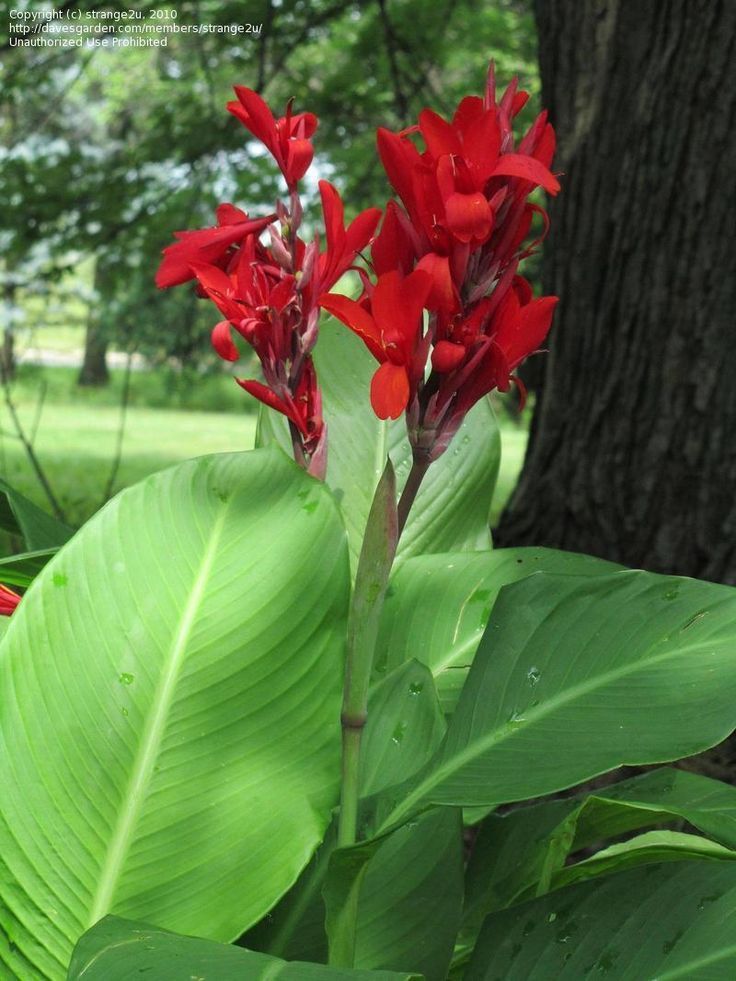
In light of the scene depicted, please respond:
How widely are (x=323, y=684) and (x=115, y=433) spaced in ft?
26.2

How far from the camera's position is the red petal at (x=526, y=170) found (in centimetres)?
67

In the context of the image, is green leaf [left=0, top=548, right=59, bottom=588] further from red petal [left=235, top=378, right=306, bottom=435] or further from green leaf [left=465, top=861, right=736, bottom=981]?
green leaf [left=465, top=861, right=736, bottom=981]

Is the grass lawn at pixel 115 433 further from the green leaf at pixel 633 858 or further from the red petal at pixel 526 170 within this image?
the red petal at pixel 526 170

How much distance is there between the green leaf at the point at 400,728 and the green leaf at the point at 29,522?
1.25ft

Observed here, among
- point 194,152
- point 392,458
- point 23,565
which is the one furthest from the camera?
point 194,152

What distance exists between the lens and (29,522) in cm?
104

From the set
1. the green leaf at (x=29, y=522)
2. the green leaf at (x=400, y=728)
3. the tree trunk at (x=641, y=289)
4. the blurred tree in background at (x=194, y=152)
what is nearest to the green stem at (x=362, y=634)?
the green leaf at (x=400, y=728)

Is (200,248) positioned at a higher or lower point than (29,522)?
higher

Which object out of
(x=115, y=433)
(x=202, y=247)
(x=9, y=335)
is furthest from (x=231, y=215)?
(x=115, y=433)

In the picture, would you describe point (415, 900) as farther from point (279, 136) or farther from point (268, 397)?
point (279, 136)

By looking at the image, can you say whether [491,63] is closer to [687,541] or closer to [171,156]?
[687,541]

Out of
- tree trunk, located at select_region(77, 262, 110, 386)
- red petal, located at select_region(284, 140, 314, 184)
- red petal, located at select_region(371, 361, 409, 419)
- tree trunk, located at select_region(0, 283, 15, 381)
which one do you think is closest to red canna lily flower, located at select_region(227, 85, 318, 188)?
red petal, located at select_region(284, 140, 314, 184)

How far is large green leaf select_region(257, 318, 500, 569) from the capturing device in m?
1.15

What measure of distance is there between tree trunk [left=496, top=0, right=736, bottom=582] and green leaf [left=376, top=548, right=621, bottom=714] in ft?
2.85
